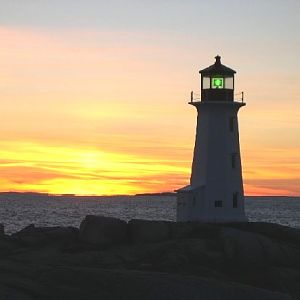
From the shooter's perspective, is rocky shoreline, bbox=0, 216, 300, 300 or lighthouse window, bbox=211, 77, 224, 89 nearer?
rocky shoreline, bbox=0, 216, 300, 300

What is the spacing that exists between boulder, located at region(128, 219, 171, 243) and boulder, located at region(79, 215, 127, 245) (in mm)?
515

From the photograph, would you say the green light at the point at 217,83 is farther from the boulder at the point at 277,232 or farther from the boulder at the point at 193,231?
the boulder at the point at 193,231

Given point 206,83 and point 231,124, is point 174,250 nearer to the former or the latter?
point 231,124

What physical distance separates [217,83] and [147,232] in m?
12.0

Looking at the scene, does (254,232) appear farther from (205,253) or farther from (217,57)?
(217,57)

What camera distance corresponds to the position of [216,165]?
38938 mm

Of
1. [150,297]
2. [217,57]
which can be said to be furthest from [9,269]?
[217,57]

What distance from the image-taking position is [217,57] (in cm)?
4094

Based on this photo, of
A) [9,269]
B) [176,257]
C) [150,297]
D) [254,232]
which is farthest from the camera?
[254,232]

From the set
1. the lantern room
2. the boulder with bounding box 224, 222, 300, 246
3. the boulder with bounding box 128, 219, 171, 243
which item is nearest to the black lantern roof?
the lantern room

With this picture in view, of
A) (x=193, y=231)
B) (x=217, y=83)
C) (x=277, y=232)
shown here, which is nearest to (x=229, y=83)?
(x=217, y=83)

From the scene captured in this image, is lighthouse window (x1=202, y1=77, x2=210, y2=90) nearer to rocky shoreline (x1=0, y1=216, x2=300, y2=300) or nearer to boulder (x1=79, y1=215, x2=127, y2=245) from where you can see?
rocky shoreline (x1=0, y1=216, x2=300, y2=300)

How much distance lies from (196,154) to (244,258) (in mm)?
10329

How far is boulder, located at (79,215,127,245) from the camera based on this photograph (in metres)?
30.8
